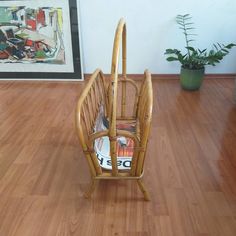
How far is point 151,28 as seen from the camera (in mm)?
2756

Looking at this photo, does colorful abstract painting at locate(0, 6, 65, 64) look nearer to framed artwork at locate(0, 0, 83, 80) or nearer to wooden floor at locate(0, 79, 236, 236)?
framed artwork at locate(0, 0, 83, 80)

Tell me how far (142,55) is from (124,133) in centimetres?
199

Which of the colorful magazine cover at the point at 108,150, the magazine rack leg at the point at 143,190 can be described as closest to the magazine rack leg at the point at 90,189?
the colorful magazine cover at the point at 108,150

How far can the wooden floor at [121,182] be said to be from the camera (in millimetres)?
1238

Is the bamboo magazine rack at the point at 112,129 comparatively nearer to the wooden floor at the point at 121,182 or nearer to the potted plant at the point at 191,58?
the wooden floor at the point at 121,182

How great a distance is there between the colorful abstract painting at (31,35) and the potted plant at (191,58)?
1.20 meters

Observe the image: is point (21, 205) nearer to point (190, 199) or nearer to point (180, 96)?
point (190, 199)

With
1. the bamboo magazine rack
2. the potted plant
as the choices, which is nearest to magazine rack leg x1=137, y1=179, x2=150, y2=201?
the bamboo magazine rack

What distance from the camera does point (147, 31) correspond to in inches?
109

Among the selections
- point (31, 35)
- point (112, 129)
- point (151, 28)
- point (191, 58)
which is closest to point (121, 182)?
point (112, 129)

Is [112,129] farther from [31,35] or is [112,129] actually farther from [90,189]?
[31,35]

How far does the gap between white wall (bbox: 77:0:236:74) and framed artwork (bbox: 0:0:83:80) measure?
15 centimetres

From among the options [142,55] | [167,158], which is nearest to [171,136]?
[167,158]

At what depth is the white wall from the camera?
2.64 m
